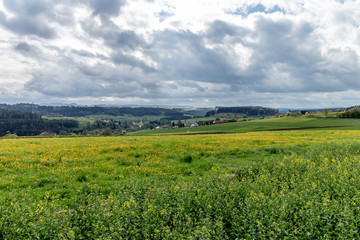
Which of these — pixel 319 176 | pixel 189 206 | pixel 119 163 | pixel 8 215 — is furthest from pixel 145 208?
pixel 119 163

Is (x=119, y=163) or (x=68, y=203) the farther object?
(x=119, y=163)

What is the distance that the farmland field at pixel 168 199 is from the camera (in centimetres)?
519

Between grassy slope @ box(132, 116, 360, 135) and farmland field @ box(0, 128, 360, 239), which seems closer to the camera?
farmland field @ box(0, 128, 360, 239)

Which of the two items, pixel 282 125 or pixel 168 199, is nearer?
pixel 168 199

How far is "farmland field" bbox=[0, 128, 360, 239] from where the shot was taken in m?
5.19

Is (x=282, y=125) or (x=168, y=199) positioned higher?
(x=168, y=199)

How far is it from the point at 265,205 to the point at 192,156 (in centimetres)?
1158

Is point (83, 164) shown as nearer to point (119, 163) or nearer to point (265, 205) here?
point (119, 163)

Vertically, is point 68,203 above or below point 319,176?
below

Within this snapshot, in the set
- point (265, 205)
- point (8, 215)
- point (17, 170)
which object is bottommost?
point (17, 170)

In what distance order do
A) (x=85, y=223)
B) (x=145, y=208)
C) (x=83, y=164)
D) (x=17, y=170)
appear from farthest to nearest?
(x=83, y=164) < (x=17, y=170) < (x=145, y=208) < (x=85, y=223)

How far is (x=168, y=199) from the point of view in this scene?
7062 mm

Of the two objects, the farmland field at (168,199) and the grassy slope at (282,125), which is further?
the grassy slope at (282,125)

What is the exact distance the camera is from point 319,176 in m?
8.90
